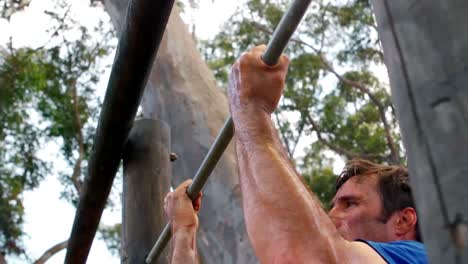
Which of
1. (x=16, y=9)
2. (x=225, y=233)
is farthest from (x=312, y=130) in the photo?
(x=225, y=233)

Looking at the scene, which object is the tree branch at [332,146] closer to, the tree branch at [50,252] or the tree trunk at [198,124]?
the tree branch at [50,252]

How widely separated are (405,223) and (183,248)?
736 mm

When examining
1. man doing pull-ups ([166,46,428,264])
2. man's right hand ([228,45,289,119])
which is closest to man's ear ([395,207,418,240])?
man doing pull-ups ([166,46,428,264])

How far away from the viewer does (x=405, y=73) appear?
2.18ft

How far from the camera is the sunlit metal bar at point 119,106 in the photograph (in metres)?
2.03

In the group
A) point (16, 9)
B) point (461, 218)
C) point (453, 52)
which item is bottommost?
point (461, 218)

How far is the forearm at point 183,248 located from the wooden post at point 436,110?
5.90 feet

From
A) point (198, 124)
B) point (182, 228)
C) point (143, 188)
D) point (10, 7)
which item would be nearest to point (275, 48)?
point (182, 228)

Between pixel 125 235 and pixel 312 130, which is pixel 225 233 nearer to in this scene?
pixel 125 235

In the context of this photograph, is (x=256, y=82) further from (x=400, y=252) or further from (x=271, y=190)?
(x=400, y=252)

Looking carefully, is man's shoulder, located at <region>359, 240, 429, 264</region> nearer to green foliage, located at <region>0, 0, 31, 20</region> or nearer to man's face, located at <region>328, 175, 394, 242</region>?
man's face, located at <region>328, 175, 394, 242</region>

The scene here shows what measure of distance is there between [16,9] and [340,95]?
4833mm

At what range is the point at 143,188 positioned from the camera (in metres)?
2.75

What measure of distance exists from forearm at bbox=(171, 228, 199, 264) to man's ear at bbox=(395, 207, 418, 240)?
0.71 meters
